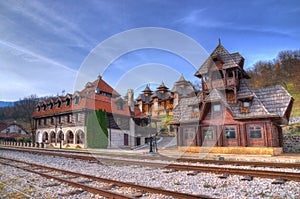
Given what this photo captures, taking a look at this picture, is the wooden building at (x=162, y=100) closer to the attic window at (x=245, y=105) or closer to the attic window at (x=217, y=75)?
the attic window at (x=217, y=75)

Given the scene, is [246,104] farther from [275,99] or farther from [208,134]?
[208,134]

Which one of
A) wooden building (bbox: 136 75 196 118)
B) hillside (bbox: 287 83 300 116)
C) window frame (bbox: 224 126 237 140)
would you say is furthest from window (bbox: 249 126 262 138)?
wooden building (bbox: 136 75 196 118)

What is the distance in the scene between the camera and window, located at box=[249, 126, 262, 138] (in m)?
19.2

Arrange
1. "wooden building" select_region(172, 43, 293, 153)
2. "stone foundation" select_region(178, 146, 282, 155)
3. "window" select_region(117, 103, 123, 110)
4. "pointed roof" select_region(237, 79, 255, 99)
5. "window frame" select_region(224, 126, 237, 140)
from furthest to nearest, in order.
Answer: "window" select_region(117, 103, 123, 110) < "pointed roof" select_region(237, 79, 255, 99) < "window frame" select_region(224, 126, 237, 140) < "wooden building" select_region(172, 43, 293, 153) < "stone foundation" select_region(178, 146, 282, 155)

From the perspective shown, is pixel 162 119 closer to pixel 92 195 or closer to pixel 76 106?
pixel 76 106

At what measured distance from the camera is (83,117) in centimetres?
3278

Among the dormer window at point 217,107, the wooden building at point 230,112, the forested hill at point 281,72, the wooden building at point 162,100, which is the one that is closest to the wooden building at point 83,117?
the wooden building at point 162,100

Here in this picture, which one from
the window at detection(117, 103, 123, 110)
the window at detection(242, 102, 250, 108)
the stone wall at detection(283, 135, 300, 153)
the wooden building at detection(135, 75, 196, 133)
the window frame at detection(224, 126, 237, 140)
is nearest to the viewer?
the window frame at detection(224, 126, 237, 140)

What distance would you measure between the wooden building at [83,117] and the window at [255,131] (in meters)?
20.3

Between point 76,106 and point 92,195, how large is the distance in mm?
29366

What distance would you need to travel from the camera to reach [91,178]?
28.5 feet

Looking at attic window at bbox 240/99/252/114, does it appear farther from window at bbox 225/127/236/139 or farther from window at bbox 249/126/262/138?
window at bbox 225/127/236/139

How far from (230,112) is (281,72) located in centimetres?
4732

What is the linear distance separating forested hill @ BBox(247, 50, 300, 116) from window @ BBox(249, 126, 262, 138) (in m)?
35.8
